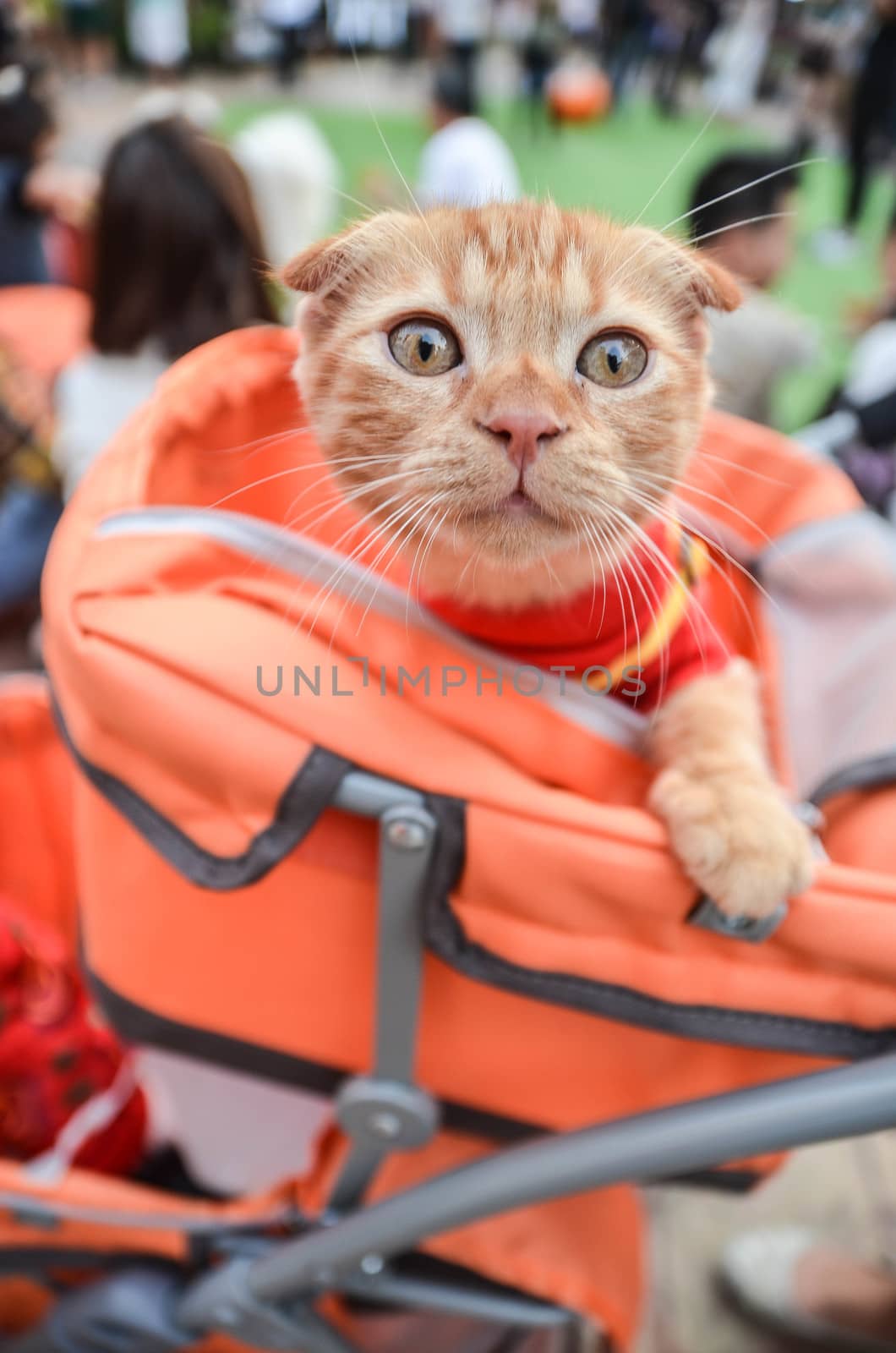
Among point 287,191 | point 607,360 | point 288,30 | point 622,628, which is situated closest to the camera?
point 607,360

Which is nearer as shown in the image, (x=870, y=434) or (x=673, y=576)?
(x=673, y=576)

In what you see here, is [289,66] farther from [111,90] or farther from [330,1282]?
[330,1282]

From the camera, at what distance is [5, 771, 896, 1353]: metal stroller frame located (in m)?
0.54

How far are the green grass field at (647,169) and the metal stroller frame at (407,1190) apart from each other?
248cm

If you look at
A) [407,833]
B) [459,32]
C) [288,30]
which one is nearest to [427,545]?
[407,833]

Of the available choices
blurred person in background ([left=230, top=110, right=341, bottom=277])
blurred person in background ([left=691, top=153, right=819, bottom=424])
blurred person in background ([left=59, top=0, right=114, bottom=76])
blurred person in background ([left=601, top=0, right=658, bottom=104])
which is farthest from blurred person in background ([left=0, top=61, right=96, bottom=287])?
blurred person in background ([left=601, top=0, right=658, bottom=104])

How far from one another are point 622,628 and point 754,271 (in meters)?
1.48

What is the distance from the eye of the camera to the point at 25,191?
7.67 ft

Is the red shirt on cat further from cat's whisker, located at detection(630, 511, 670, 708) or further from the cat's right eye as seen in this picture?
the cat's right eye

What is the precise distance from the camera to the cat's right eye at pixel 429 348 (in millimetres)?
652

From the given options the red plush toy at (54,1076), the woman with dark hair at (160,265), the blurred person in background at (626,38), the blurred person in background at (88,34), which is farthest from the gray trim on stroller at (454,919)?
the blurred person in background at (88,34)

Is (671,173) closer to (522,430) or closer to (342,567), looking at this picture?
(522,430)

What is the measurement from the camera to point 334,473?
0.67m

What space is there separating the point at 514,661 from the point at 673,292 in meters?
0.32
